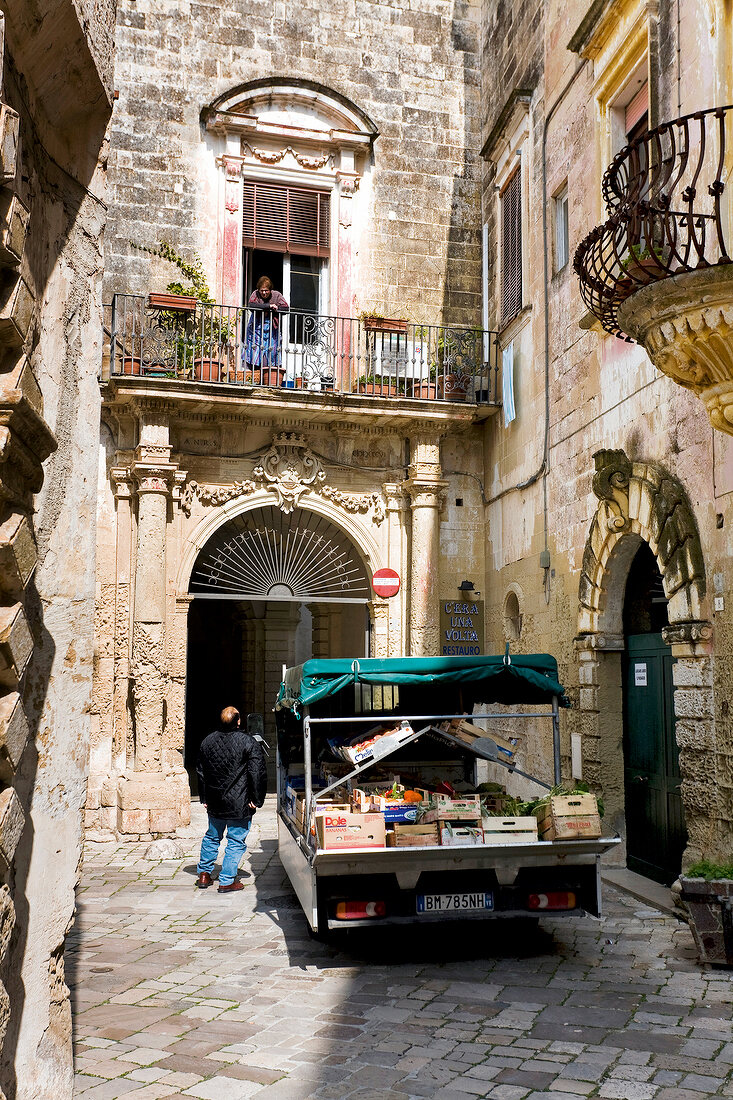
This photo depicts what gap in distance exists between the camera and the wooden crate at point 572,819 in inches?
257

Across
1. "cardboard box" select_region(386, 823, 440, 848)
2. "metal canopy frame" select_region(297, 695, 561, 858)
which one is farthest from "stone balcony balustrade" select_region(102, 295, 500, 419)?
"cardboard box" select_region(386, 823, 440, 848)

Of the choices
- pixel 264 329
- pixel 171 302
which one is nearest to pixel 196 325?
pixel 171 302

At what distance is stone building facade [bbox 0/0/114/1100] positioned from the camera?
299cm

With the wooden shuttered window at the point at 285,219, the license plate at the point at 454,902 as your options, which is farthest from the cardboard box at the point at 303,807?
the wooden shuttered window at the point at 285,219

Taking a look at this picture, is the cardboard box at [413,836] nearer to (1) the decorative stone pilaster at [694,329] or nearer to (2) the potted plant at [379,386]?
(1) the decorative stone pilaster at [694,329]

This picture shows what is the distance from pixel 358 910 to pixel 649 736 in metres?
3.83

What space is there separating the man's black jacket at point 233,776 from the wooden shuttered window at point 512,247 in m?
6.87

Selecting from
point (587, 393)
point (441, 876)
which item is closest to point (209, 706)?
point (587, 393)

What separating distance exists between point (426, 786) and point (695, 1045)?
11.7ft

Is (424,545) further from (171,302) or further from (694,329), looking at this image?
(694,329)

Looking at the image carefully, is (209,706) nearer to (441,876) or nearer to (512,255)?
(512,255)

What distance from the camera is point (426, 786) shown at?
833 centimetres

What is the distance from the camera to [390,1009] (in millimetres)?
5578

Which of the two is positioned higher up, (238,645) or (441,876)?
(238,645)
